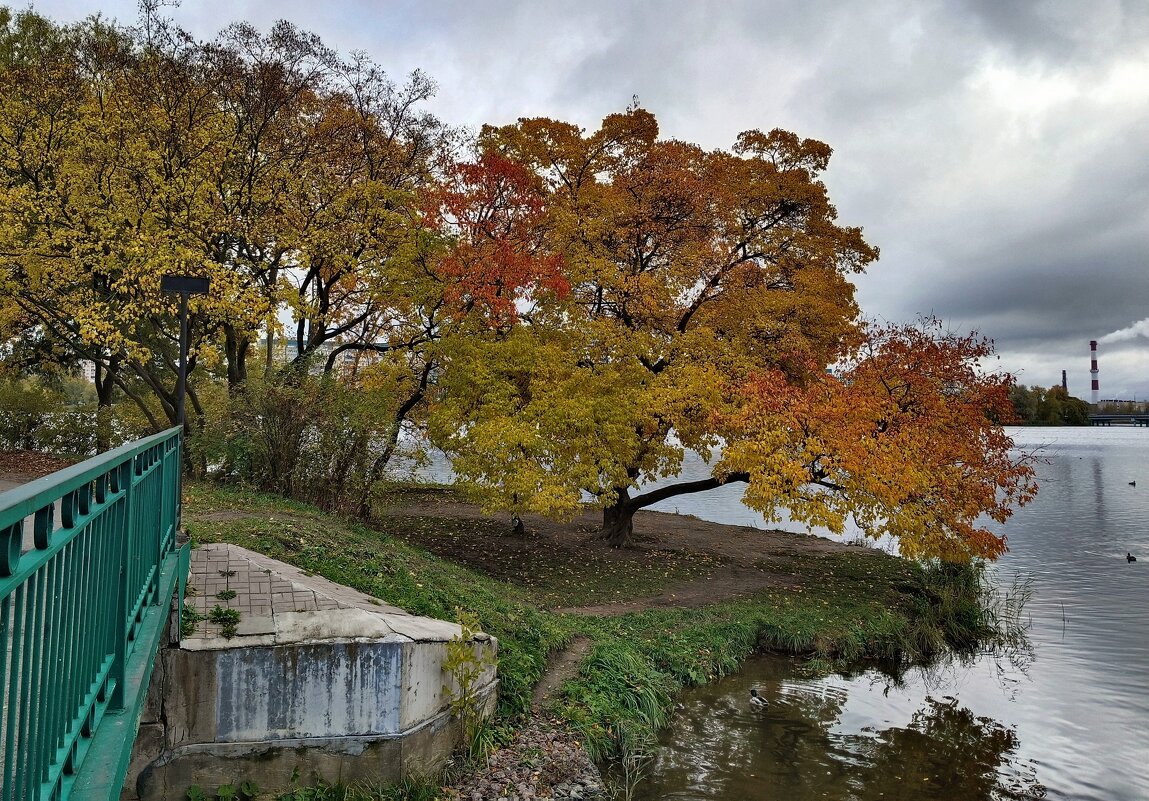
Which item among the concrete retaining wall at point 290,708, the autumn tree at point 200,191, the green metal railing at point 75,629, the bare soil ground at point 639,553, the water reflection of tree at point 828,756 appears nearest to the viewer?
the green metal railing at point 75,629

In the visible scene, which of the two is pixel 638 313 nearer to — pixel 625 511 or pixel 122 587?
pixel 625 511

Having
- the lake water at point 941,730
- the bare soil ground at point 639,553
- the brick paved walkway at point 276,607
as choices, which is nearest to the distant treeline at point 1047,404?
the bare soil ground at point 639,553

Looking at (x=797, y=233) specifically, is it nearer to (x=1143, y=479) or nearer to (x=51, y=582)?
(x=51, y=582)

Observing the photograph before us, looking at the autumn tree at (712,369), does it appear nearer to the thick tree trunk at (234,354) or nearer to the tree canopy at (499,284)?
the tree canopy at (499,284)

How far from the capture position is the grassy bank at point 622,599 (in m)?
8.34

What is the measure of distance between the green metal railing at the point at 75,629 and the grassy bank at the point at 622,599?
474 cm

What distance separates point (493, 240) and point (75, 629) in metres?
13.6

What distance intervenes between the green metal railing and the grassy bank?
4740mm

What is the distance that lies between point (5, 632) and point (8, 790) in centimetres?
44

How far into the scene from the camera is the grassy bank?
8.34m

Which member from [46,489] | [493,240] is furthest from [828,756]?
[493,240]

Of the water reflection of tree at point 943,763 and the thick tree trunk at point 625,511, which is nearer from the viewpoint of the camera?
the water reflection of tree at point 943,763

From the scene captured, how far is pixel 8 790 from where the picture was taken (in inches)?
63.0

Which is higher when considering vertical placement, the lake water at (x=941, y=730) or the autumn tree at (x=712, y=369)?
the autumn tree at (x=712, y=369)
